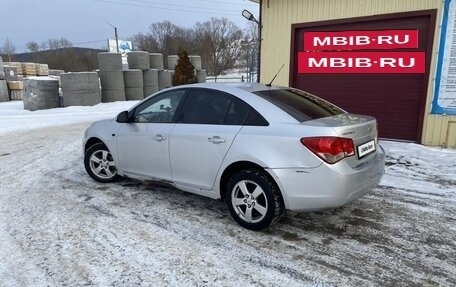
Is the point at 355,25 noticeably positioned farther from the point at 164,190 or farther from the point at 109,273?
the point at 109,273

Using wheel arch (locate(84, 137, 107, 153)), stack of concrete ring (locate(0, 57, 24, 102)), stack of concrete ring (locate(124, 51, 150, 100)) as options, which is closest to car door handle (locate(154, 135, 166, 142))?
wheel arch (locate(84, 137, 107, 153))

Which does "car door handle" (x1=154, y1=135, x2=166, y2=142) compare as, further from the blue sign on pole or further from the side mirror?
the blue sign on pole

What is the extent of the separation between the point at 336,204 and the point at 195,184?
1.59 meters

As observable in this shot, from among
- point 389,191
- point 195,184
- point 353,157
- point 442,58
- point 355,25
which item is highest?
point 355,25

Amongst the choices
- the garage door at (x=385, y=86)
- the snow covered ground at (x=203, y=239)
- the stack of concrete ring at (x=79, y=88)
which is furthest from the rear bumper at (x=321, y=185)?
the stack of concrete ring at (x=79, y=88)

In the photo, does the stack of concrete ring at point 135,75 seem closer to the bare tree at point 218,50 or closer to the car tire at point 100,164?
the car tire at point 100,164

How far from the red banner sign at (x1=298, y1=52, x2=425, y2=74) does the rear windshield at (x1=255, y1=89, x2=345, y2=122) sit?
450 centimetres

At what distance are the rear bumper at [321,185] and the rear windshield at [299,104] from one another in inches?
22.6

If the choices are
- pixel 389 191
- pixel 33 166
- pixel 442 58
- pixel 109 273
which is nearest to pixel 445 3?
pixel 442 58

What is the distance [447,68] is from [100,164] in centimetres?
683

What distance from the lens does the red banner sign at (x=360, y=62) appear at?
25.8 feet

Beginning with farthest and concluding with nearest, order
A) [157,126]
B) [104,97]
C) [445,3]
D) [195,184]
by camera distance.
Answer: [104,97] → [445,3] → [157,126] → [195,184]

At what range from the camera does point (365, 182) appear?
11.9 ft

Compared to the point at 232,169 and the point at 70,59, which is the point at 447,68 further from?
the point at 70,59
